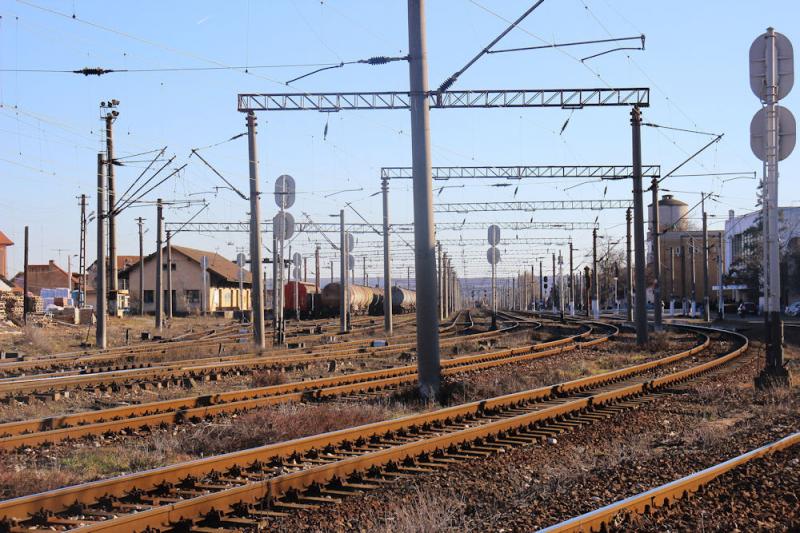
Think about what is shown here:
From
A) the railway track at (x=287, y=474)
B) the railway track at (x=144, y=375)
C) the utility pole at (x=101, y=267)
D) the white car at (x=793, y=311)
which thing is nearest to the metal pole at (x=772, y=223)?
the railway track at (x=287, y=474)

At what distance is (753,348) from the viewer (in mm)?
28406

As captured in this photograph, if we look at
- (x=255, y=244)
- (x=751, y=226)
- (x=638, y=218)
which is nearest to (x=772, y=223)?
(x=638, y=218)

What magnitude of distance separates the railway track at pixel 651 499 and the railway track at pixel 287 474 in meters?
2.47

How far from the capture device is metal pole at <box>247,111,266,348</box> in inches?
1103

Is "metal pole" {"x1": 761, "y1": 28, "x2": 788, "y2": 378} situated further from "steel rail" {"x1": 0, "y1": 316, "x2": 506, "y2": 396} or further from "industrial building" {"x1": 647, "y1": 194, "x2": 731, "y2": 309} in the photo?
"industrial building" {"x1": 647, "y1": 194, "x2": 731, "y2": 309}

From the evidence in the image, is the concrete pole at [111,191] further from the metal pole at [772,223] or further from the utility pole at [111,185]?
the metal pole at [772,223]

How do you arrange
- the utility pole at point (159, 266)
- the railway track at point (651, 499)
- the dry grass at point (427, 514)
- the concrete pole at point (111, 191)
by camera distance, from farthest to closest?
the utility pole at point (159, 266)
the concrete pole at point (111, 191)
the dry grass at point (427, 514)
the railway track at point (651, 499)

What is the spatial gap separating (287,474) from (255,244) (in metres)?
20.9

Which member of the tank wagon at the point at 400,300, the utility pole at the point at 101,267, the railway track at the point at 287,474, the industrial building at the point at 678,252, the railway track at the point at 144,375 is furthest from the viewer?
the industrial building at the point at 678,252

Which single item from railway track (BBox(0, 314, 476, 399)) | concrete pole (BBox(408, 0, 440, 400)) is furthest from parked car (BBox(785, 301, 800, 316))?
concrete pole (BBox(408, 0, 440, 400))

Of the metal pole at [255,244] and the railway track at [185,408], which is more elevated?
the metal pole at [255,244]

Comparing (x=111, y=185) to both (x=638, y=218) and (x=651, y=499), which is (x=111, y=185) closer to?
(x=638, y=218)

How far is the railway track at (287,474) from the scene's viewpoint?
23.0ft

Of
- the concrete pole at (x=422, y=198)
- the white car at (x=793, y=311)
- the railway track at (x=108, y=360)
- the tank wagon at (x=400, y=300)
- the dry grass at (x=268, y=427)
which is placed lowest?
the white car at (x=793, y=311)
